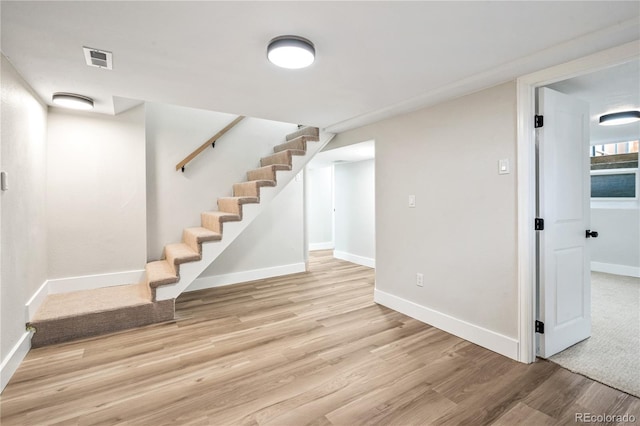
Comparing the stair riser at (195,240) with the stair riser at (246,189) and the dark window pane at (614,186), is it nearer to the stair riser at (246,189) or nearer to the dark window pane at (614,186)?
the stair riser at (246,189)

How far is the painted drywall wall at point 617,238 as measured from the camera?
14.7 ft

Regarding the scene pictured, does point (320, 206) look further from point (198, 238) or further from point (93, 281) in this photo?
point (93, 281)

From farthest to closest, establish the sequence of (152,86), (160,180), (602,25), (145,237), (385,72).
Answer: (160,180), (145,237), (152,86), (385,72), (602,25)

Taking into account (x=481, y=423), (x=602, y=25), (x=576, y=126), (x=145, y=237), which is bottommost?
(x=481, y=423)

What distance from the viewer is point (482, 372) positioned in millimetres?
2055

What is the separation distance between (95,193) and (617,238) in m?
7.48

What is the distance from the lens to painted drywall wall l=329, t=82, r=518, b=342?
7.47 feet

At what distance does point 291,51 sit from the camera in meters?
1.71

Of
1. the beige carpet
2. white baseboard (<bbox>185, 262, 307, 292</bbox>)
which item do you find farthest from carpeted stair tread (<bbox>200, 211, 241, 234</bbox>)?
the beige carpet

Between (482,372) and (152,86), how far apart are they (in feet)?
11.0

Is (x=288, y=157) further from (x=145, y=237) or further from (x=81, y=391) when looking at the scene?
(x=81, y=391)

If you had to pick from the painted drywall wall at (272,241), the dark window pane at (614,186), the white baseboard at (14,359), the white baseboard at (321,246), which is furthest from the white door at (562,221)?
the white baseboard at (321,246)

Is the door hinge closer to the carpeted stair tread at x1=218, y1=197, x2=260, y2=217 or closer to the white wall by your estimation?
the carpeted stair tread at x1=218, y1=197, x2=260, y2=217

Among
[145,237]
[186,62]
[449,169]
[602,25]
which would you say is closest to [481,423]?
[449,169]
